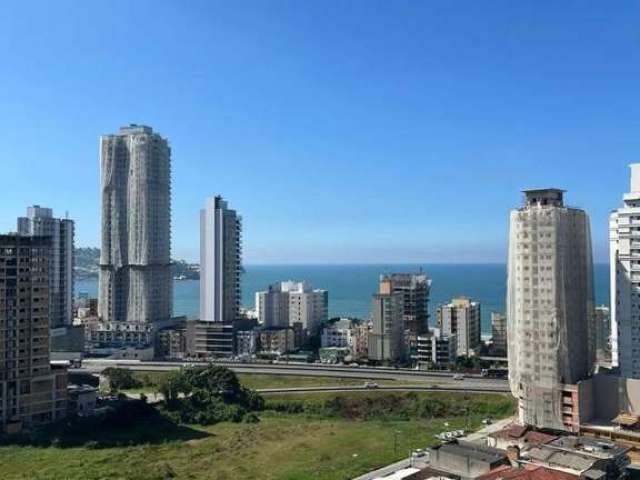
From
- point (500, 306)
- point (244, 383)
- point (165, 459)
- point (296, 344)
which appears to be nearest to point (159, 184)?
point (296, 344)

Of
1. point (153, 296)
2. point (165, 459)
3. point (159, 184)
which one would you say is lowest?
point (165, 459)

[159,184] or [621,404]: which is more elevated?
[159,184]

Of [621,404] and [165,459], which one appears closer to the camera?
[165,459]

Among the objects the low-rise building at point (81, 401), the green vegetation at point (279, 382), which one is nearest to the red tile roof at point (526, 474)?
the green vegetation at point (279, 382)

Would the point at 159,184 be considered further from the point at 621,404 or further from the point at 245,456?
the point at 621,404

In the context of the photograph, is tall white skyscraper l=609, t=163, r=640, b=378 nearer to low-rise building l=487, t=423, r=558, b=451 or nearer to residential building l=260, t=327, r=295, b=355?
low-rise building l=487, t=423, r=558, b=451

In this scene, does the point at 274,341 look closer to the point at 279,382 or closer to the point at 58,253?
the point at 279,382

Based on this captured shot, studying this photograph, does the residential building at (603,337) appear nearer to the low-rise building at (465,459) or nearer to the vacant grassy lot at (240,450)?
the vacant grassy lot at (240,450)
